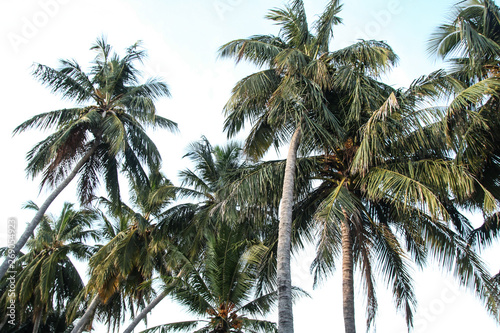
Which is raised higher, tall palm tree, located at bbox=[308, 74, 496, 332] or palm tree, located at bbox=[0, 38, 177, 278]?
palm tree, located at bbox=[0, 38, 177, 278]

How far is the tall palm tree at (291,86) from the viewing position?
11172 mm

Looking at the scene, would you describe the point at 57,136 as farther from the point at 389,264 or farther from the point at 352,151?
the point at 389,264

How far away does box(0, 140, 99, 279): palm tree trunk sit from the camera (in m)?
13.4

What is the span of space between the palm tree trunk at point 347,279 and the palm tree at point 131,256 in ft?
25.4

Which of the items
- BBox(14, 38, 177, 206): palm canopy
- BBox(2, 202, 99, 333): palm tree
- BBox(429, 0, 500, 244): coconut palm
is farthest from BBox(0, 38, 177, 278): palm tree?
BBox(429, 0, 500, 244): coconut palm

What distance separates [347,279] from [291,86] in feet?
15.5

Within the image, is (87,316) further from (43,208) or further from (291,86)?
(291,86)

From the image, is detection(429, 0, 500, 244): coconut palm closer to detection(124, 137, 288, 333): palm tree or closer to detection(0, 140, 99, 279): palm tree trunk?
detection(124, 137, 288, 333): palm tree

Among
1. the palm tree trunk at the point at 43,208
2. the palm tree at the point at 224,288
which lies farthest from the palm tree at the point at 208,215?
the palm tree trunk at the point at 43,208

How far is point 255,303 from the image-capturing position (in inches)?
520

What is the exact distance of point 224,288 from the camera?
13.3 m

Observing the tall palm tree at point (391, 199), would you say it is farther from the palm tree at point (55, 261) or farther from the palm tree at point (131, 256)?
the palm tree at point (55, 261)

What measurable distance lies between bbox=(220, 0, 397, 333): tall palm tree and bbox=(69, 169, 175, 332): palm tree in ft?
20.1

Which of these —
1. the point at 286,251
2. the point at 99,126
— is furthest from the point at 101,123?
the point at 286,251
